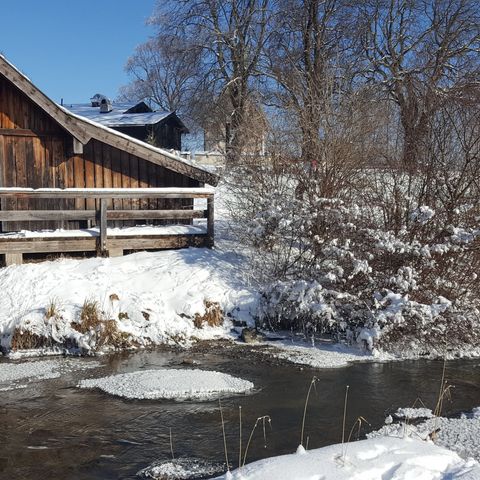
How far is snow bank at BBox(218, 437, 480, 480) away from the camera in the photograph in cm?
465

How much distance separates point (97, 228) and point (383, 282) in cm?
646

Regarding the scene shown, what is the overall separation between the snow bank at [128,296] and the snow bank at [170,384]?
179cm

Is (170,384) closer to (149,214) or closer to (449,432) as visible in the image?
(449,432)

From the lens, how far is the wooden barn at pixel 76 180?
12.5 metres

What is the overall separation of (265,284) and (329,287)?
1438mm

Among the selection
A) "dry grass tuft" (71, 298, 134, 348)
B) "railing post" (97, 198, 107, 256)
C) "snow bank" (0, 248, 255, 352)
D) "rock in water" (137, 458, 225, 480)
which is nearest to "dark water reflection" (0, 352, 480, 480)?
"rock in water" (137, 458, 225, 480)

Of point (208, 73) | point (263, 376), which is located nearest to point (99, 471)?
point (263, 376)

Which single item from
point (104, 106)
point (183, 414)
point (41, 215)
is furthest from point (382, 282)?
point (104, 106)

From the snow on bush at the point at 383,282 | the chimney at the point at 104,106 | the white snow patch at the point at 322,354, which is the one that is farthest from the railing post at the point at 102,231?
the chimney at the point at 104,106

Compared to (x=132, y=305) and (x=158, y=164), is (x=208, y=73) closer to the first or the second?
(x=158, y=164)

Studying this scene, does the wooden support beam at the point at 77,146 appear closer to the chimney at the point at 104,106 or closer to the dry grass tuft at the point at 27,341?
the dry grass tuft at the point at 27,341

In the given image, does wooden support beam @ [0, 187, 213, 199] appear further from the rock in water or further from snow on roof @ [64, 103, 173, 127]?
snow on roof @ [64, 103, 173, 127]

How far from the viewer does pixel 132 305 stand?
427 inches

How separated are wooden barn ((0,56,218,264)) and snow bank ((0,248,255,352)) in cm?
65
